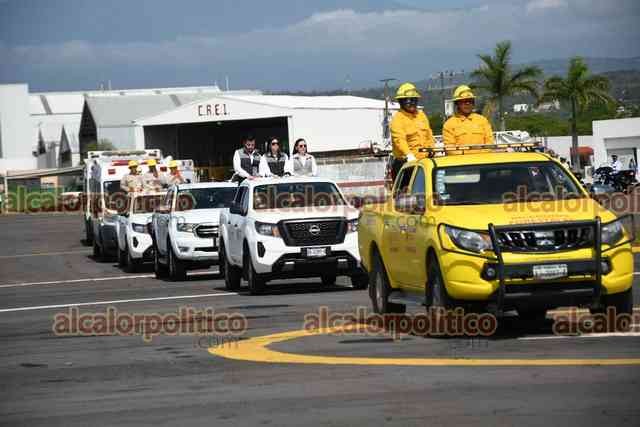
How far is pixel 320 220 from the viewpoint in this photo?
20734 mm

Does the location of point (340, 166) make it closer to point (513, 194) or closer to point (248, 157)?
point (248, 157)

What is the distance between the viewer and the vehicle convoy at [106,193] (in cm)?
3419

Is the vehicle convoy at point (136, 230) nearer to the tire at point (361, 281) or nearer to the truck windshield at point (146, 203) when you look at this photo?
the truck windshield at point (146, 203)

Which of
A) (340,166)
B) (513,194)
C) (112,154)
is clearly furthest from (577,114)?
(513,194)

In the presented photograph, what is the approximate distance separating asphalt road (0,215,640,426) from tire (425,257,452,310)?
38 cm

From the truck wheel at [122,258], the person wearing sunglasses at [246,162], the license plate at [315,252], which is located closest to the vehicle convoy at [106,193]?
the truck wheel at [122,258]

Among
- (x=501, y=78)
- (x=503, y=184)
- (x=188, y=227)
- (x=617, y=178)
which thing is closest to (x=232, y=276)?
(x=188, y=227)

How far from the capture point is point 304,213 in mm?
20875

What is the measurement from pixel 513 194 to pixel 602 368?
3.69 m

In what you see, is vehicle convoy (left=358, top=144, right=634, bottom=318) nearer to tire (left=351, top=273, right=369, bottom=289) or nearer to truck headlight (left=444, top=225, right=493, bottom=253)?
truck headlight (left=444, top=225, right=493, bottom=253)

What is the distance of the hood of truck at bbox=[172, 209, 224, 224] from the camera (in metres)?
25.3

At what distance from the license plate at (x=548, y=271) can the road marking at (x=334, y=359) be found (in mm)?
1520

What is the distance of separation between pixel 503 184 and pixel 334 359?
3234 millimetres

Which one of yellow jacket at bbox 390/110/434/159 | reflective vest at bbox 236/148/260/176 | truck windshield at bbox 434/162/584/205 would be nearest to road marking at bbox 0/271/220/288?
reflective vest at bbox 236/148/260/176
